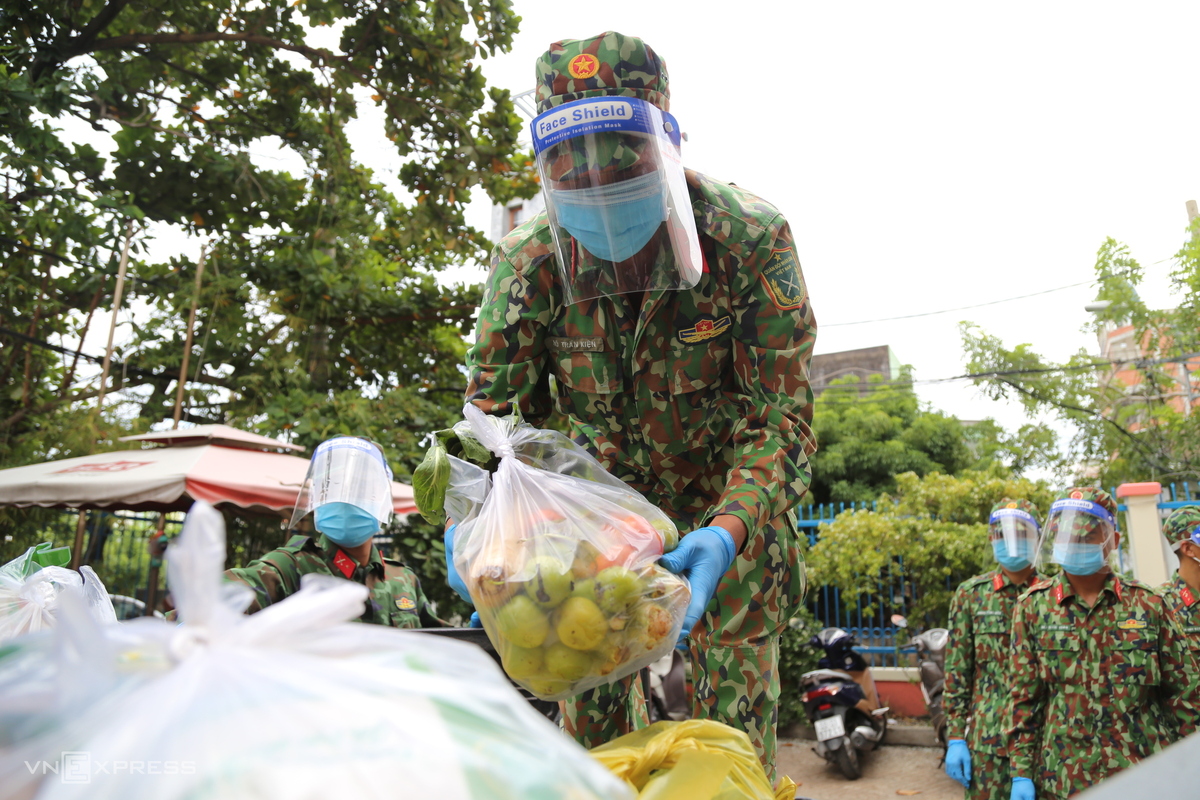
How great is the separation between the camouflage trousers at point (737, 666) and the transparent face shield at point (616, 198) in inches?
25.2

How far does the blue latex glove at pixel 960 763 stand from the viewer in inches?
203

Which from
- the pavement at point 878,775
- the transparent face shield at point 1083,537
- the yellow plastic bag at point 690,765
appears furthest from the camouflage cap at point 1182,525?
the yellow plastic bag at point 690,765

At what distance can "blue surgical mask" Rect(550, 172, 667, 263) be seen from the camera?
1.72 metres

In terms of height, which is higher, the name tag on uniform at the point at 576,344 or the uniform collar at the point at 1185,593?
the name tag on uniform at the point at 576,344

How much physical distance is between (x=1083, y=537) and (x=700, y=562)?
12.4 ft

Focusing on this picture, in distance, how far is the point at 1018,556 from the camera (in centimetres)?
550

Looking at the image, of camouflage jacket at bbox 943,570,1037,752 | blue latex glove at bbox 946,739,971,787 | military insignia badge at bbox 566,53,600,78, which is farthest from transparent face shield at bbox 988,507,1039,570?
military insignia badge at bbox 566,53,600,78

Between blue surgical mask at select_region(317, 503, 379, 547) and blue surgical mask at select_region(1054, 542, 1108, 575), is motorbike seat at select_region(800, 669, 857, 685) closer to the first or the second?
blue surgical mask at select_region(1054, 542, 1108, 575)

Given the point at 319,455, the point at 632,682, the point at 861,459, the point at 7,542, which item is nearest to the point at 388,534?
the point at 7,542

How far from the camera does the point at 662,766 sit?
117 cm

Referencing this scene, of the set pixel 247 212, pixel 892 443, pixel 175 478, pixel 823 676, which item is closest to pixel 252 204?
pixel 247 212

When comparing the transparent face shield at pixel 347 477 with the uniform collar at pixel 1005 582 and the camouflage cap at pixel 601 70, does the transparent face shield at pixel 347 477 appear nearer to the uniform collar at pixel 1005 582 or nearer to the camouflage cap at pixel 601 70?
the camouflage cap at pixel 601 70

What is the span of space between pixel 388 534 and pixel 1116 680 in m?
5.52

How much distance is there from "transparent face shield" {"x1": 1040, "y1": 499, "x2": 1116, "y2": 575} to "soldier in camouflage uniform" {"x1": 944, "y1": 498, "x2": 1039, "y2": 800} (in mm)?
909
